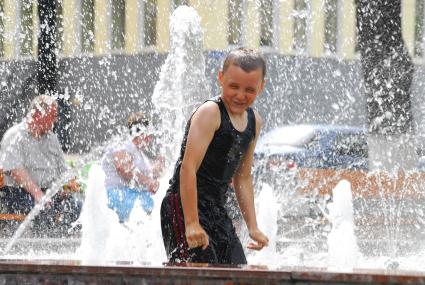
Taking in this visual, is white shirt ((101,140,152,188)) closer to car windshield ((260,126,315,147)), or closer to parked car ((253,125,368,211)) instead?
parked car ((253,125,368,211))

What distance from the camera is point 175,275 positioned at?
4133 mm

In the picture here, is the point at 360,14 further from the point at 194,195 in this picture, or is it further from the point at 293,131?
the point at 194,195

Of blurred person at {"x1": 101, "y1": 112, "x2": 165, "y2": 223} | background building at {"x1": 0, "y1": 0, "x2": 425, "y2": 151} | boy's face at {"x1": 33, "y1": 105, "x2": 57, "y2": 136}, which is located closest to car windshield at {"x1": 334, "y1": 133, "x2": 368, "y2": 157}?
boy's face at {"x1": 33, "y1": 105, "x2": 57, "y2": 136}

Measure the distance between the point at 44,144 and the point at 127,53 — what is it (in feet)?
75.0

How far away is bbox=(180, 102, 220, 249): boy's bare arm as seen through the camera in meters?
4.68

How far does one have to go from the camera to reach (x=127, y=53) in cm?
3359

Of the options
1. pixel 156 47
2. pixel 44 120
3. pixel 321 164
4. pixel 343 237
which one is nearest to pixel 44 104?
pixel 44 120

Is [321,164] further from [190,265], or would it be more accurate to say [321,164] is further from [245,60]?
[190,265]

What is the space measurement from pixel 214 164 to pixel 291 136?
14.0 meters

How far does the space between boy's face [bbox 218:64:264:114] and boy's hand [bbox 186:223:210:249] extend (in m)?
0.47

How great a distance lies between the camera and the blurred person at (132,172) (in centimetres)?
1004

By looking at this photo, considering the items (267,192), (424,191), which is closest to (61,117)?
(424,191)

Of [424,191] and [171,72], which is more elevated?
[171,72]

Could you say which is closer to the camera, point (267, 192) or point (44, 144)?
point (267, 192)
